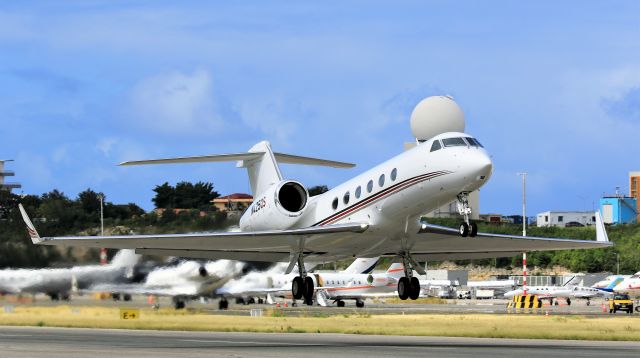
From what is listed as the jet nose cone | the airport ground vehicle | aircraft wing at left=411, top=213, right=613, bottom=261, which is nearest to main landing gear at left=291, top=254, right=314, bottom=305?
aircraft wing at left=411, top=213, right=613, bottom=261

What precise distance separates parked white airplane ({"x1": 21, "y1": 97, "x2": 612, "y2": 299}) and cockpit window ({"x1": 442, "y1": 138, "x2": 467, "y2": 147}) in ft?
0.10

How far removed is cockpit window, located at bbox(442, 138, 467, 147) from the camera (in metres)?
30.5

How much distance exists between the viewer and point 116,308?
182 feet

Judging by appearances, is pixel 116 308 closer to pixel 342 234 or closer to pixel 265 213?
pixel 265 213

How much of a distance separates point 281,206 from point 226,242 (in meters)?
2.75

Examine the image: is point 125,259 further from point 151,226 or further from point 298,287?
point 298,287

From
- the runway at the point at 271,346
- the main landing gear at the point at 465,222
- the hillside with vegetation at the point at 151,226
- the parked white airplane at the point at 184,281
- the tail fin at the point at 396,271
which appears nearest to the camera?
the main landing gear at the point at 465,222

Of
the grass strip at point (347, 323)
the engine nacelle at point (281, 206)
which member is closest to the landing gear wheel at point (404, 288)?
the engine nacelle at point (281, 206)

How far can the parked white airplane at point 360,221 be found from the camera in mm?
30656

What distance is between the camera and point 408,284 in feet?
119

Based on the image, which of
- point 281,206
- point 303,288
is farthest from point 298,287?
point 281,206

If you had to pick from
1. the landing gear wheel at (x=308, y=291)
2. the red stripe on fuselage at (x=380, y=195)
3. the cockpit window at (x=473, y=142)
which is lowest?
the landing gear wheel at (x=308, y=291)

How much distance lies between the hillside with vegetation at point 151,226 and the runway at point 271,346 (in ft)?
15.6

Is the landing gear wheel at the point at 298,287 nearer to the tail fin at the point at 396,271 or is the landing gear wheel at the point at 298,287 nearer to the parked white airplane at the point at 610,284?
the tail fin at the point at 396,271
